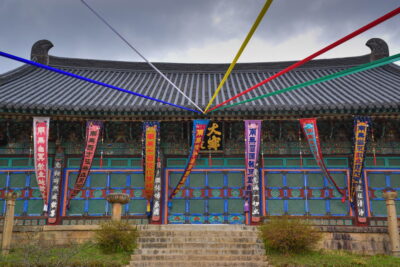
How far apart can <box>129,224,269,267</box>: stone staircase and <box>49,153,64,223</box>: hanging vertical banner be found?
167 inches

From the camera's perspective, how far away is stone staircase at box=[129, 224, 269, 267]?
959 centimetres

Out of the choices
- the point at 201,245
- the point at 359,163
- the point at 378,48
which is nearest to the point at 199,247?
the point at 201,245

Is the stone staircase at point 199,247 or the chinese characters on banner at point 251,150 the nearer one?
the stone staircase at point 199,247

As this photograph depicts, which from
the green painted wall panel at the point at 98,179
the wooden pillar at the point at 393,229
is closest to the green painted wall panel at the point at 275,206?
the wooden pillar at the point at 393,229

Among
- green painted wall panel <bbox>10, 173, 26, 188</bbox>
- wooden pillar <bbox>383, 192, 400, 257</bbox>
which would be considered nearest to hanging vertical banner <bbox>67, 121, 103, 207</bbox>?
green painted wall panel <bbox>10, 173, 26, 188</bbox>

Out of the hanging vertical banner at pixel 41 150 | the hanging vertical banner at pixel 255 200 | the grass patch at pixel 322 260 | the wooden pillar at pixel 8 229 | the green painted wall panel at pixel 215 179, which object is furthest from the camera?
the green painted wall panel at pixel 215 179

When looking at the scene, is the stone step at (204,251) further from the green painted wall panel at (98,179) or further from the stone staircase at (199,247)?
the green painted wall panel at (98,179)

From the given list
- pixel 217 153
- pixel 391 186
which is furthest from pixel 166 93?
pixel 391 186

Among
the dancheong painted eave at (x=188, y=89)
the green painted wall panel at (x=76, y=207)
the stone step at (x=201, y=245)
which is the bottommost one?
the stone step at (x=201, y=245)

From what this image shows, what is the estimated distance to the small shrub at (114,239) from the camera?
10.0 meters

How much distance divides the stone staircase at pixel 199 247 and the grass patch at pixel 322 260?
1.14 feet

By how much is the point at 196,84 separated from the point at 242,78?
8.89ft

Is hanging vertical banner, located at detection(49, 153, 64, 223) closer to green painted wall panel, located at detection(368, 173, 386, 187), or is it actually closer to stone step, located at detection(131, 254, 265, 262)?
stone step, located at detection(131, 254, 265, 262)

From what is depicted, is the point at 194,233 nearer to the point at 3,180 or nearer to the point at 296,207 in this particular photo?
the point at 296,207
